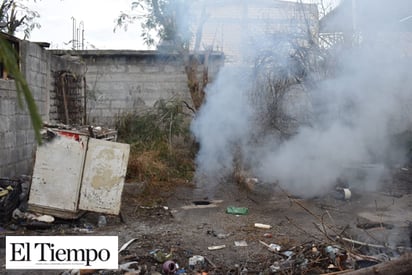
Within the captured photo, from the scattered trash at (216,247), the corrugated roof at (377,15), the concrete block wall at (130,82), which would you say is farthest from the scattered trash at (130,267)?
the concrete block wall at (130,82)

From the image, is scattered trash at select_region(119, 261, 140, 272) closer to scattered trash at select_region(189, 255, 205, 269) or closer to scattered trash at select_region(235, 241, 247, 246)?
scattered trash at select_region(189, 255, 205, 269)

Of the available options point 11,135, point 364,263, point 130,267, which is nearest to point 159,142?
point 11,135

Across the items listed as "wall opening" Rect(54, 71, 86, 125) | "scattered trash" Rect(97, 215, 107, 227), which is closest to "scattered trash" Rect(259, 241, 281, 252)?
"scattered trash" Rect(97, 215, 107, 227)

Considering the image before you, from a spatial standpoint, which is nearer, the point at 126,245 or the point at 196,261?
the point at 196,261

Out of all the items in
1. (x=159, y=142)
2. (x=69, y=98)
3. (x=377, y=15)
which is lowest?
(x=159, y=142)

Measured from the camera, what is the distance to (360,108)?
23.2ft

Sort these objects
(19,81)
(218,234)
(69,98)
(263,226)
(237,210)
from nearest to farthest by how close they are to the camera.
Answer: (19,81)
(218,234)
(263,226)
(237,210)
(69,98)

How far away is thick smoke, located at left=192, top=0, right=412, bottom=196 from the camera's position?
706 centimetres

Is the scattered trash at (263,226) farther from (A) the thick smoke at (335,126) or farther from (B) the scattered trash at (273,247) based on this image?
(A) the thick smoke at (335,126)

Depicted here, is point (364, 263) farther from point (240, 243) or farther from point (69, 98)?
point (69, 98)

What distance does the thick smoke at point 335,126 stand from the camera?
23.2 ft

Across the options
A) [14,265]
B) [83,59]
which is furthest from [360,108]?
[83,59]

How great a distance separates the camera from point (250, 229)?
16.1 feet

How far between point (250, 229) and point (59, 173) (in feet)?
8.30
